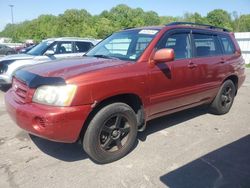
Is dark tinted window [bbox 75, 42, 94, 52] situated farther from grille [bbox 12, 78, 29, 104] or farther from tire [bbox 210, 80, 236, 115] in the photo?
grille [bbox 12, 78, 29, 104]

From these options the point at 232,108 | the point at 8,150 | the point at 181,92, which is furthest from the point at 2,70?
the point at 232,108

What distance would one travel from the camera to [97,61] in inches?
161

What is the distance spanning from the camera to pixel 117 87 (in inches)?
143

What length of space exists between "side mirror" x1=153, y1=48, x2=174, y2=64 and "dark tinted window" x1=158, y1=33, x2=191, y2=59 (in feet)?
1.30

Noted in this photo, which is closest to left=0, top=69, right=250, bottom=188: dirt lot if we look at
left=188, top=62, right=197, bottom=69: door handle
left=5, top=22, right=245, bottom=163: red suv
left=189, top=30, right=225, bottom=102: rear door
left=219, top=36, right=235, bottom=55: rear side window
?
left=5, top=22, right=245, bottom=163: red suv

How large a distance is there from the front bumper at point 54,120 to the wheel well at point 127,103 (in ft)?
0.58

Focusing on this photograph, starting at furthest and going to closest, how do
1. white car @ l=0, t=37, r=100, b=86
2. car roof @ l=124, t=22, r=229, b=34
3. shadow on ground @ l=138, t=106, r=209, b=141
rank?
1. white car @ l=0, t=37, r=100, b=86
2. shadow on ground @ l=138, t=106, r=209, b=141
3. car roof @ l=124, t=22, r=229, b=34

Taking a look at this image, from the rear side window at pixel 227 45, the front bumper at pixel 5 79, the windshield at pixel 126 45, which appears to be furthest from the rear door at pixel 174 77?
the front bumper at pixel 5 79

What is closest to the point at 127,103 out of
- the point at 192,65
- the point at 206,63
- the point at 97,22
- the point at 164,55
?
the point at 164,55

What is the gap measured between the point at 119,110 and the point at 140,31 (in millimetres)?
1639

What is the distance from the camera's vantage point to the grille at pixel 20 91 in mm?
3551

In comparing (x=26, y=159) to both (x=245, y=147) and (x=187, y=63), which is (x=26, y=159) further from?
(x=245, y=147)

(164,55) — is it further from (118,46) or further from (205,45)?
(205,45)

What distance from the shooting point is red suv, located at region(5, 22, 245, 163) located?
10.8 feet
